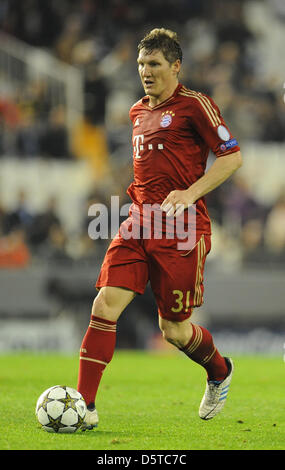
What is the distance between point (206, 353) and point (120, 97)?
12.4 metres

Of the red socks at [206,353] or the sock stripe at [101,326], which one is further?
the red socks at [206,353]

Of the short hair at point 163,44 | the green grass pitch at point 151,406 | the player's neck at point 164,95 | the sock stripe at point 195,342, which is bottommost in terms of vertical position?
the green grass pitch at point 151,406

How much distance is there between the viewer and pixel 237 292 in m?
14.3

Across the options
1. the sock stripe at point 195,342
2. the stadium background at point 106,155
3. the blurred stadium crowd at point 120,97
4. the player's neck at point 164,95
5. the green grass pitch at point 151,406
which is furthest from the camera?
the blurred stadium crowd at point 120,97

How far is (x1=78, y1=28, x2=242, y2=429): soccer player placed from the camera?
612cm

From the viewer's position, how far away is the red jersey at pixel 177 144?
6.19 m

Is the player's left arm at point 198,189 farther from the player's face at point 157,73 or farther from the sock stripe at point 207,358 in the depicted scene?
the sock stripe at point 207,358

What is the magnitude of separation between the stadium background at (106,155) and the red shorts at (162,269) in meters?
7.77

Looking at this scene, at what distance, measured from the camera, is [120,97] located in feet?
60.6

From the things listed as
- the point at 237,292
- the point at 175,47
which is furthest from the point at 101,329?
the point at 237,292

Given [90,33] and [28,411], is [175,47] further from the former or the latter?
[90,33]

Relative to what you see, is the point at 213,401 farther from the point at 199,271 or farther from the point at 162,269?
the point at 162,269

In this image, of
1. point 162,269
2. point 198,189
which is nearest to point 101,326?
point 162,269

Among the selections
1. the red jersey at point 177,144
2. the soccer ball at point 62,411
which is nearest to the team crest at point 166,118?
the red jersey at point 177,144
